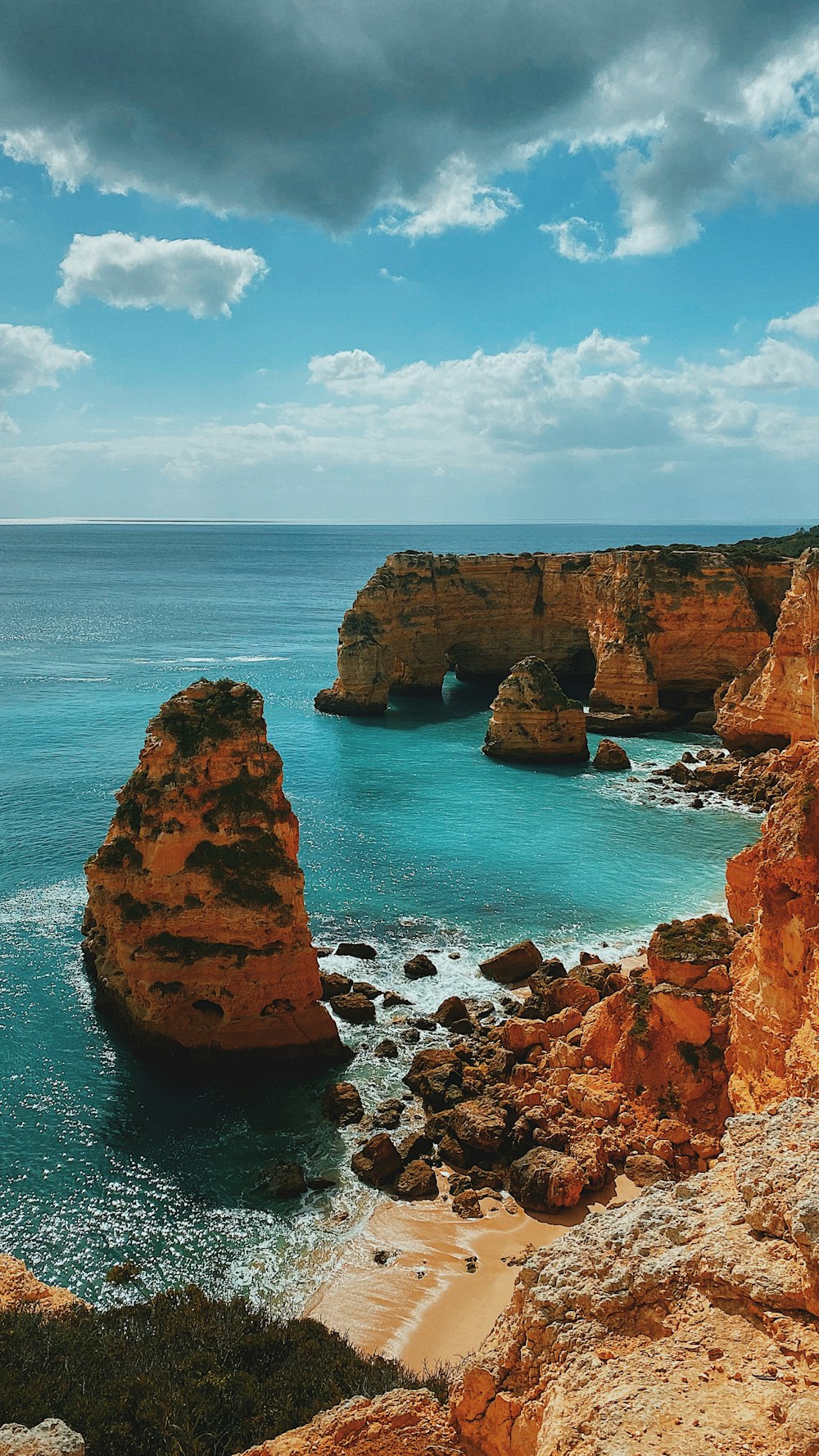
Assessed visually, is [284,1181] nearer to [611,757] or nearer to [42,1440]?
[42,1440]

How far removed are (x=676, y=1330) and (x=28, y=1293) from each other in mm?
11599

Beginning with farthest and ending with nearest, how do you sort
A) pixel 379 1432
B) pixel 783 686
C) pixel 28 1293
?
pixel 783 686
pixel 28 1293
pixel 379 1432

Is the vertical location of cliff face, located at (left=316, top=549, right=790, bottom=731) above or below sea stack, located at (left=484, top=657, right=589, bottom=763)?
above

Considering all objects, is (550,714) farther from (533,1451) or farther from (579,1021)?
(533,1451)

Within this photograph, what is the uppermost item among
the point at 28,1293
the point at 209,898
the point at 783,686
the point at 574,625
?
the point at 574,625

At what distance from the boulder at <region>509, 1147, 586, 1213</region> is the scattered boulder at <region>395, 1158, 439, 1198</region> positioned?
1.63 m

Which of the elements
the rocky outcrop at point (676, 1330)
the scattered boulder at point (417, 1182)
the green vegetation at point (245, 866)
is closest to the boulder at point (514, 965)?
the green vegetation at point (245, 866)

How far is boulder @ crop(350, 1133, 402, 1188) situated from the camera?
1859 centimetres

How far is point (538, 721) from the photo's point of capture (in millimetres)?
52438

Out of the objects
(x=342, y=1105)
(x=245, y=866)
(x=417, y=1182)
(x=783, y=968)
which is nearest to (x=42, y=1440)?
(x=417, y=1182)

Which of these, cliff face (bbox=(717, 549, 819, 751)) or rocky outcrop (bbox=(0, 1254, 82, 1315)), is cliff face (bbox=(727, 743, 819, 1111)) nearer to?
rocky outcrop (bbox=(0, 1254, 82, 1315))

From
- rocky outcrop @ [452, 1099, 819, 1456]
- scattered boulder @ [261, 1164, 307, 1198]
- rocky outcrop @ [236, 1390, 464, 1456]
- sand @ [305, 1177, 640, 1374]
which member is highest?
rocky outcrop @ [452, 1099, 819, 1456]

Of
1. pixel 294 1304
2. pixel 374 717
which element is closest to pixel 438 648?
pixel 374 717

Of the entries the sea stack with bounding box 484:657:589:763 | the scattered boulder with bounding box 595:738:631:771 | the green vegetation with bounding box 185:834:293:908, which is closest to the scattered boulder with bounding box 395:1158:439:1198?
the green vegetation with bounding box 185:834:293:908
